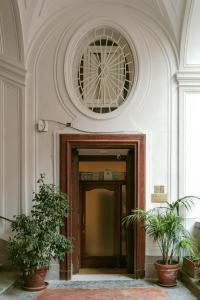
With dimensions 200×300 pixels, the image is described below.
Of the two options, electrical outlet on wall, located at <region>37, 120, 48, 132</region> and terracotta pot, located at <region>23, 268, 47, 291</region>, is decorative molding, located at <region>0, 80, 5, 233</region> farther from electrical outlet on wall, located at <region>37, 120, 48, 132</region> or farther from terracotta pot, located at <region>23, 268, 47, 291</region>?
terracotta pot, located at <region>23, 268, 47, 291</region>

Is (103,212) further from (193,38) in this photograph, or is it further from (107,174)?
(193,38)

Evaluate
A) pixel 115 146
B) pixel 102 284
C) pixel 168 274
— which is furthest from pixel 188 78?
pixel 102 284

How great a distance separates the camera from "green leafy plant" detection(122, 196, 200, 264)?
6.14m

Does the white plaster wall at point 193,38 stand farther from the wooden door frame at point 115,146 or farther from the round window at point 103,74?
the wooden door frame at point 115,146

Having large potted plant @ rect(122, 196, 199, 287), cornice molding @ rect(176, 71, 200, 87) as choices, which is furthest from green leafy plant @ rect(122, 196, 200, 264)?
cornice molding @ rect(176, 71, 200, 87)

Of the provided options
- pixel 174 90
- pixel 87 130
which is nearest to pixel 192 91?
pixel 174 90

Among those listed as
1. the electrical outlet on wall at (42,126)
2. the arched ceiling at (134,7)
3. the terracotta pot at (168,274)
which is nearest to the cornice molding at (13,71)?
the arched ceiling at (134,7)

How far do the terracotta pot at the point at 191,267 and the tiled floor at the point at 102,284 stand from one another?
0.24 metres

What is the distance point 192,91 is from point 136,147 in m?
1.31

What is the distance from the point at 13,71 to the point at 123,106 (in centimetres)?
189

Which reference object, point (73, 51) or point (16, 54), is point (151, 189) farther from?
point (16, 54)

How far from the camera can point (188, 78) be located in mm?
6648

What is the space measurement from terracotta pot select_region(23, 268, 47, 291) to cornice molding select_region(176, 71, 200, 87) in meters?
3.68

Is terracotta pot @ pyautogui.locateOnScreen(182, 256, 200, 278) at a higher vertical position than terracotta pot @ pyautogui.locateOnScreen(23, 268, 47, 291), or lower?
higher
